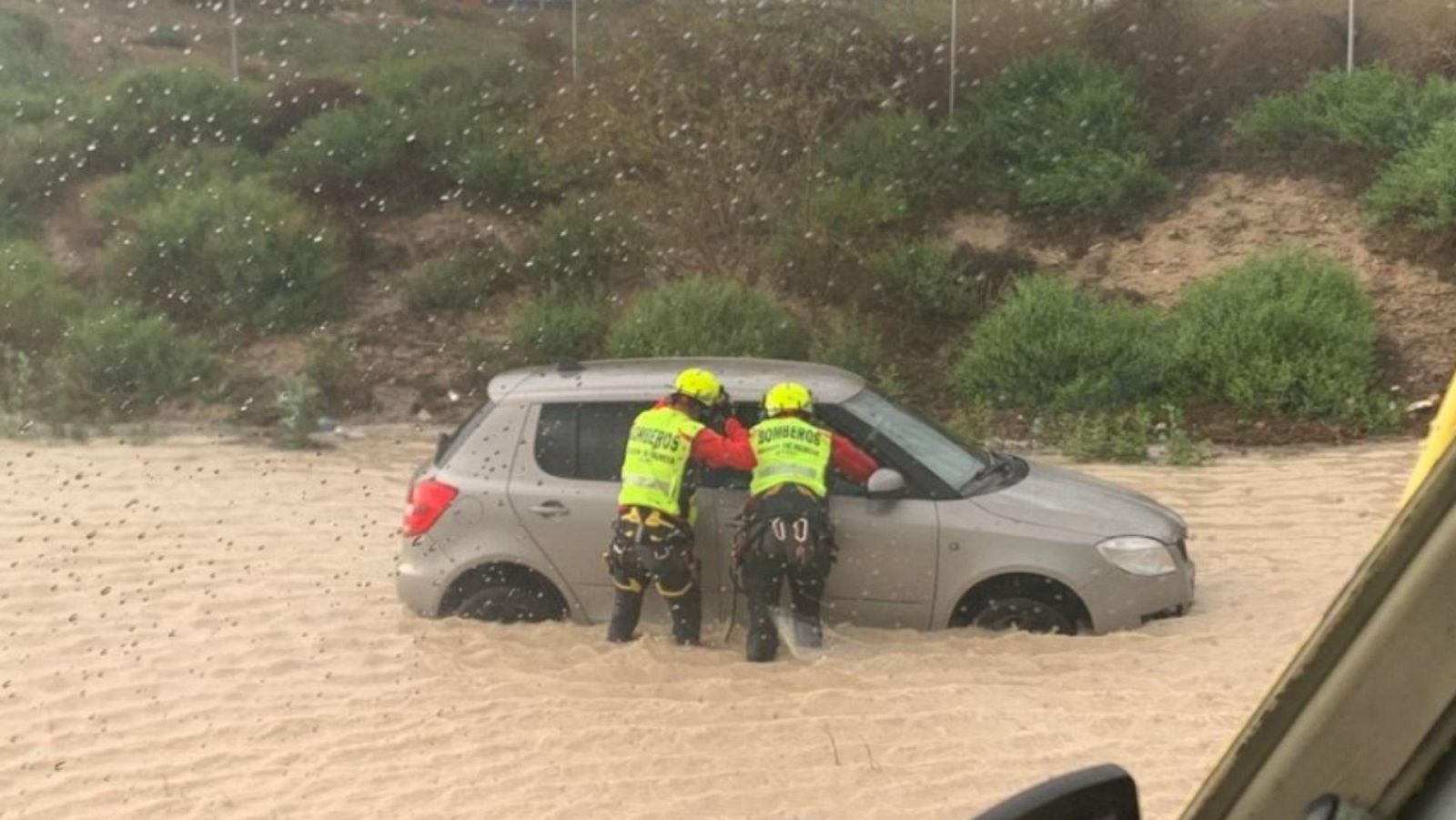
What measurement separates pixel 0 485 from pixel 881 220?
18.1ft

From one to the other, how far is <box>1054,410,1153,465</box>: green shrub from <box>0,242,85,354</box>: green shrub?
22.7 ft

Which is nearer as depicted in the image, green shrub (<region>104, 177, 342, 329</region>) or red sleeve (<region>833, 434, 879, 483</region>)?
red sleeve (<region>833, 434, 879, 483</region>)

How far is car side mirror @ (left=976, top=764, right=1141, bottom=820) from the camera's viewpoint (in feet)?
5.03

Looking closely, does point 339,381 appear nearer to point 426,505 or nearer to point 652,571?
point 426,505

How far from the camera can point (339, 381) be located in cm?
999

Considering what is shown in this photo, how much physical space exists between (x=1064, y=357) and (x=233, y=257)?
5.58 metres

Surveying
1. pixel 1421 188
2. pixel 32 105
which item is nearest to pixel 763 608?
pixel 1421 188

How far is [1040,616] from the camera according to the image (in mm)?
6211

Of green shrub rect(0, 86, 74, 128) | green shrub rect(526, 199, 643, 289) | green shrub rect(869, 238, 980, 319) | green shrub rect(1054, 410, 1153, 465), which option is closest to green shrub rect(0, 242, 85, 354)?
green shrub rect(0, 86, 74, 128)

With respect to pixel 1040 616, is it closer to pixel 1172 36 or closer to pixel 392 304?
pixel 392 304

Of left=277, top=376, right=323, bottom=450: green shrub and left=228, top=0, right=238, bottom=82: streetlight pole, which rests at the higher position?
left=228, top=0, right=238, bottom=82: streetlight pole

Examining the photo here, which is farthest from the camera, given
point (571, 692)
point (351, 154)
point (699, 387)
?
point (351, 154)

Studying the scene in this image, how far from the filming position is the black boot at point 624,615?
20.4 ft

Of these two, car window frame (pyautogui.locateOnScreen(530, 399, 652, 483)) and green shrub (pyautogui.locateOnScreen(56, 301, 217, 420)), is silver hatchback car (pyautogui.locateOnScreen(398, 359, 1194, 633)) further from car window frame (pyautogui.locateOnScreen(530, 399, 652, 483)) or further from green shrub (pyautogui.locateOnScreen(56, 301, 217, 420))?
green shrub (pyautogui.locateOnScreen(56, 301, 217, 420))
